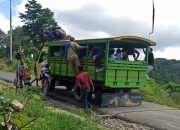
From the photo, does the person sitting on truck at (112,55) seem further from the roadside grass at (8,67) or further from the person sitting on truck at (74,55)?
the roadside grass at (8,67)

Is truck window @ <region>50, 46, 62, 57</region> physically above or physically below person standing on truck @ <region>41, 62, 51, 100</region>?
above

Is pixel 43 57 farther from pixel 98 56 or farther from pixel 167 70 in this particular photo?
pixel 167 70

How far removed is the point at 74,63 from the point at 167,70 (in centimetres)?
2822

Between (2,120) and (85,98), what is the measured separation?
8033mm

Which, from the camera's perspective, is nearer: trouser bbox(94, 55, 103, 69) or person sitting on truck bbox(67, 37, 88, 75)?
trouser bbox(94, 55, 103, 69)

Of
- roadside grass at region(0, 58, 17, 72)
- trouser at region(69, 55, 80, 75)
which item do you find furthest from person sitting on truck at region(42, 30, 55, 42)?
roadside grass at region(0, 58, 17, 72)

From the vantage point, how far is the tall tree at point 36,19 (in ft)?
171

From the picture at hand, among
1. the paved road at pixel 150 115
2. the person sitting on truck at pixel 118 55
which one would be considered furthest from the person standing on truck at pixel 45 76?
the person sitting on truck at pixel 118 55

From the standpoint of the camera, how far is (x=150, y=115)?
456 inches

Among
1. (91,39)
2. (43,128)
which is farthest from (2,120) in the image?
(91,39)

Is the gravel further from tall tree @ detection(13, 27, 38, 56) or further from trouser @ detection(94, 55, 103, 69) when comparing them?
tall tree @ detection(13, 27, 38, 56)

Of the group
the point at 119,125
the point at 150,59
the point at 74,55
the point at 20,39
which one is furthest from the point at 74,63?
the point at 20,39

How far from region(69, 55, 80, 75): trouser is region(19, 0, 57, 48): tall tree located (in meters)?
37.8

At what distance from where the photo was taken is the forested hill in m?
36.2
